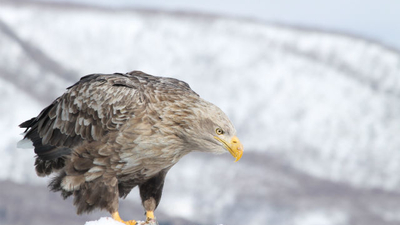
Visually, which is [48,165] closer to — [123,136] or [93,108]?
[93,108]

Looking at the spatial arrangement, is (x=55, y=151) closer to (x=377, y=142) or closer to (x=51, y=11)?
(x=377, y=142)

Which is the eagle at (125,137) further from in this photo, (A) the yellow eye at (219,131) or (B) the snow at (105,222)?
(B) the snow at (105,222)

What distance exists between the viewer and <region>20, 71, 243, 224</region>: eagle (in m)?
6.54

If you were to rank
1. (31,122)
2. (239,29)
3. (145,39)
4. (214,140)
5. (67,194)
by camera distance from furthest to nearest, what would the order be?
1. (239,29)
2. (145,39)
3. (31,122)
4. (67,194)
5. (214,140)

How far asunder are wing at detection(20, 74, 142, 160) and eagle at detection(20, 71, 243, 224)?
1cm

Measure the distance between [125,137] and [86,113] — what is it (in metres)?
0.88

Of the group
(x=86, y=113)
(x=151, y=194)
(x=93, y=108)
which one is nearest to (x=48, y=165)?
(x=86, y=113)

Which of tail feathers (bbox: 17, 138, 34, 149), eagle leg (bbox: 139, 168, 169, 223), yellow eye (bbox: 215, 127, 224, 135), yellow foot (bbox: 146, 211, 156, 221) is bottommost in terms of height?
yellow foot (bbox: 146, 211, 156, 221)

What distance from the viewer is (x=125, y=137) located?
Answer: 657cm

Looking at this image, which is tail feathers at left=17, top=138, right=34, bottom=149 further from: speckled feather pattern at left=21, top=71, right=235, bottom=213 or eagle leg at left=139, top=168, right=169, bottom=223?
eagle leg at left=139, top=168, right=169, bottom=223

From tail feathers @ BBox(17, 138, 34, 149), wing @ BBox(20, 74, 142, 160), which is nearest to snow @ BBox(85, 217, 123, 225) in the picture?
wing @ BBox(20, 74, 142, 160)

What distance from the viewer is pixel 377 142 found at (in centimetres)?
3159

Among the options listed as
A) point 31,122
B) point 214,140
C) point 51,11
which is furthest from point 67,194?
point 51,11

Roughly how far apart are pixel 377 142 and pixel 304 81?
240 inches
